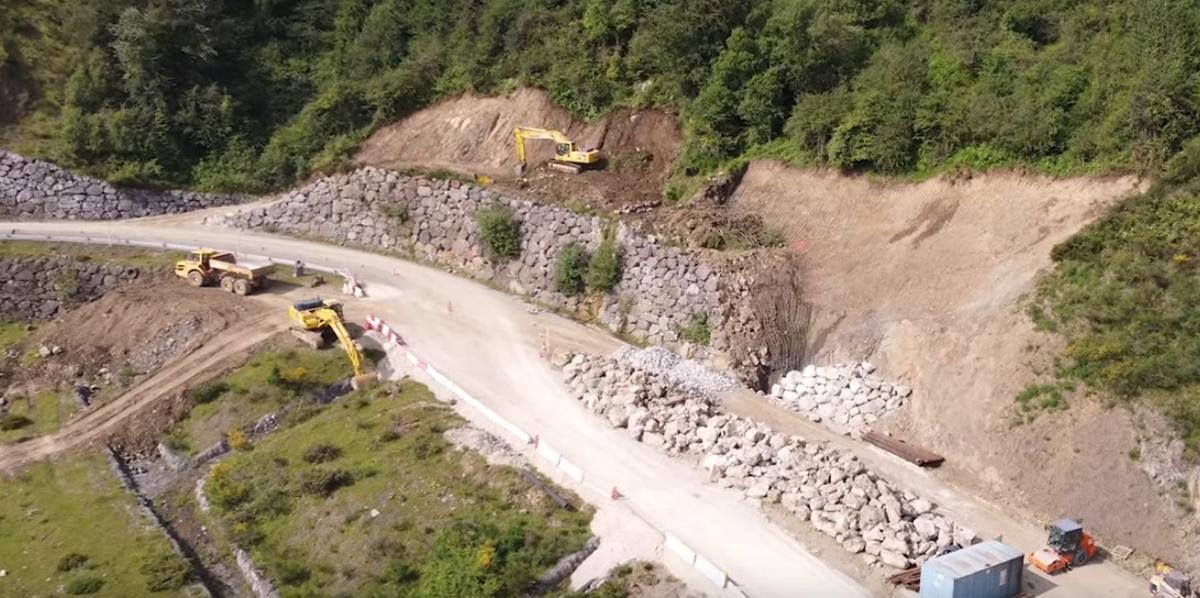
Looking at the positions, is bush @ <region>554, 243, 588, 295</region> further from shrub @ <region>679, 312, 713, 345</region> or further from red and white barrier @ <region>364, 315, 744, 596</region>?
red and white barrier @ <region>364, 315, 744, 596</region>

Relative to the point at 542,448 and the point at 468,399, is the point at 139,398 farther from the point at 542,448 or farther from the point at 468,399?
the point at 542,448

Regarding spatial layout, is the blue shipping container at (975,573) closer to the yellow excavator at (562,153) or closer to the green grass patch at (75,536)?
the green grass patch at (75,536)

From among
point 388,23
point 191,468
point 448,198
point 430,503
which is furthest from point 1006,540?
point 388,23

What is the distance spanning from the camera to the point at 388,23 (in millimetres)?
60438

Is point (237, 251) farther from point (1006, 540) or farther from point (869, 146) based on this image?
point (1006, 540)


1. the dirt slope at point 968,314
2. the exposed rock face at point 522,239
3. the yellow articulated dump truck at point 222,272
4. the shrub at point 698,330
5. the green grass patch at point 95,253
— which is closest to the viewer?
the dirt slope at point 968,314

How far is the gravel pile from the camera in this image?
37.6m

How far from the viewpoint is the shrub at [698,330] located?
40.2 metres

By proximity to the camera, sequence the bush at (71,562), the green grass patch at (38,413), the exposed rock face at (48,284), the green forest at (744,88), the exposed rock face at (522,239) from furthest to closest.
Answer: the exposed rock face at (48,284) < the exposed rock face at (522,239) < the green grass patch at (38,413) < the green forest at (744,88) < the bush at (71,562)

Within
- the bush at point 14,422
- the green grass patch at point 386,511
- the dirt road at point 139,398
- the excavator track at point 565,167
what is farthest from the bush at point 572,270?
the bush at point 14,422

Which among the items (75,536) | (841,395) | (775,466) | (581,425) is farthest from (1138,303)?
(75,536)

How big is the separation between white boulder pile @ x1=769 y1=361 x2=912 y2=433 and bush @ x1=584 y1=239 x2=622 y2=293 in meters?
9.74

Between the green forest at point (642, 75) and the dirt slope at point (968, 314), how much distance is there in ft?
5.68

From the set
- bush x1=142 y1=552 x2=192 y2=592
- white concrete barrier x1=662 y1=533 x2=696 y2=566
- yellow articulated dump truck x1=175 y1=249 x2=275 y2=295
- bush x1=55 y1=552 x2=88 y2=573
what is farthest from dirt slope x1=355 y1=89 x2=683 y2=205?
bush x1=55 y1=552 x2=88 y2=573
